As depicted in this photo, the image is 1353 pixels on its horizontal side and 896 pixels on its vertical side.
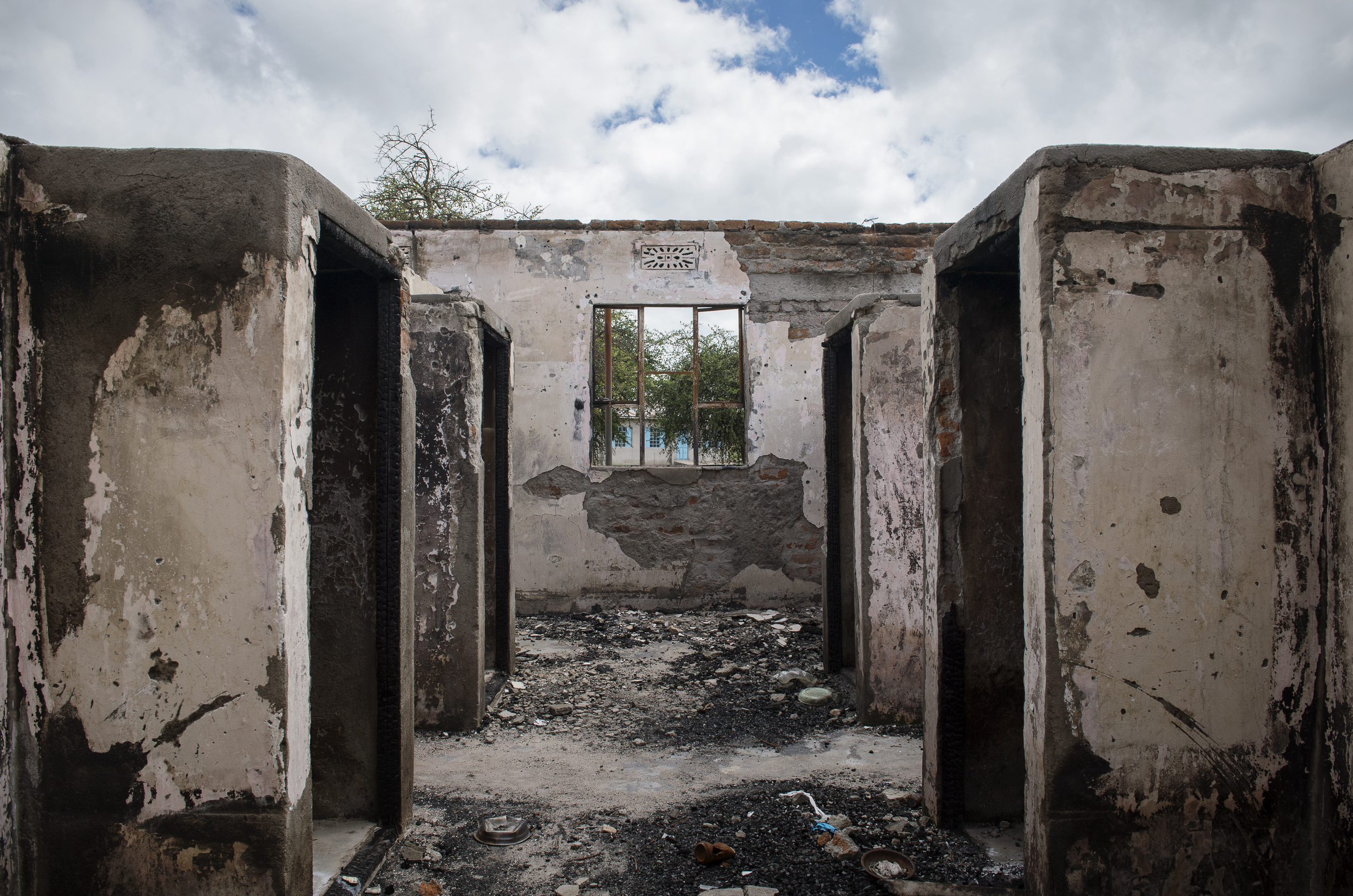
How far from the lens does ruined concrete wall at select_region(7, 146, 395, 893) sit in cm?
183

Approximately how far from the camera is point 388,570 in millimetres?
2529

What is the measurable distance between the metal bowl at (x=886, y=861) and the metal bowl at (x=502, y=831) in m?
1.06

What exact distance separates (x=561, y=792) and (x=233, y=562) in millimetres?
1641

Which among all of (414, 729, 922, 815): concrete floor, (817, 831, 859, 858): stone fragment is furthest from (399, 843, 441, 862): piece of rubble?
(817, 831, 859, 858): stone fragment

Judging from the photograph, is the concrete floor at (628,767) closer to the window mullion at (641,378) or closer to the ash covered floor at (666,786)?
the ash covered floor at (666,786)

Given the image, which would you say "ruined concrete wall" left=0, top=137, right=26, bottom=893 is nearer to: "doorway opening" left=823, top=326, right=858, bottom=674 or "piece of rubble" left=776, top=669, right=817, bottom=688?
"piece of rubble" left=776, top=669, right=817, bottom=688

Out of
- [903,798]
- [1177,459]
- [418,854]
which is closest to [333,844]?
[418,854]

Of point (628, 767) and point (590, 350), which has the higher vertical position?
point (590, 350)

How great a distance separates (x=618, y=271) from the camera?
6.16m

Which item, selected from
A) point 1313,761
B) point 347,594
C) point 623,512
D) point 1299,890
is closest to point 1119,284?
point 1313,761

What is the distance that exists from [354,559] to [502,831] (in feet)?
3.23

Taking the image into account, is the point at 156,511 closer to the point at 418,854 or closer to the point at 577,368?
the point at 418,854

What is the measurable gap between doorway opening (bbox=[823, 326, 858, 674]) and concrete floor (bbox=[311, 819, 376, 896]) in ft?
8.70

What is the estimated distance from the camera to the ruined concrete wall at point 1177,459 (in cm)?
192
